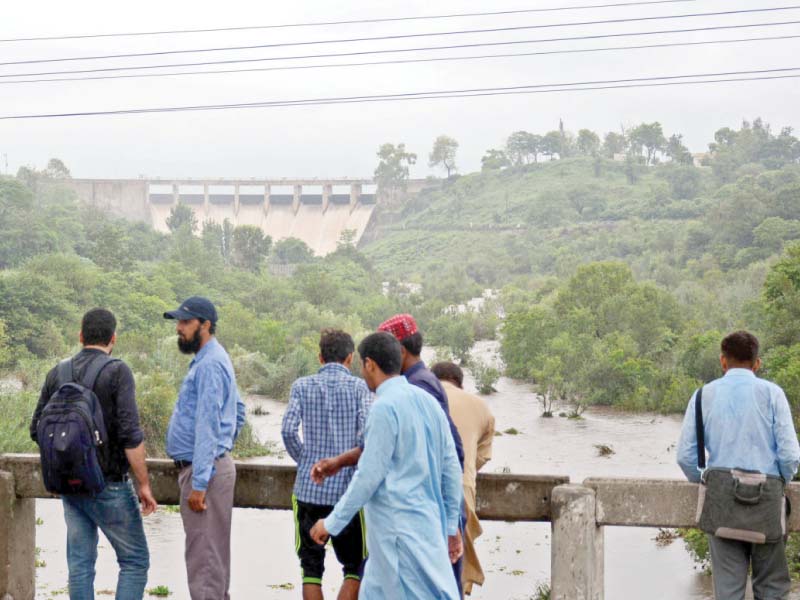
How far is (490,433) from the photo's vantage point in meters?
4.82

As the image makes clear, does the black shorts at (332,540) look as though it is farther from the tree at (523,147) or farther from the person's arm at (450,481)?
the tree at (523,147)

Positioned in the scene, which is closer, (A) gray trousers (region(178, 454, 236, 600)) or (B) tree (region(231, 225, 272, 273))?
(A) gray trousers (region(178, 454, 236, 600))

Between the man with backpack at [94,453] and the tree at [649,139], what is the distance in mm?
97193

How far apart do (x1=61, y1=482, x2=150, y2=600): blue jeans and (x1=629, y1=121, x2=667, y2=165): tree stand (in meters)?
97.2

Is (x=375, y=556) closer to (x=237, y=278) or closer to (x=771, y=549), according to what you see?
(x=771, y=549)

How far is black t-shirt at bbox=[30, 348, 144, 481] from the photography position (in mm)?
4234

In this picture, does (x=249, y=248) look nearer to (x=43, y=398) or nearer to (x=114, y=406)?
(x=43, y=398)

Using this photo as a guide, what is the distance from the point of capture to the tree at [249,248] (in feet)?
201

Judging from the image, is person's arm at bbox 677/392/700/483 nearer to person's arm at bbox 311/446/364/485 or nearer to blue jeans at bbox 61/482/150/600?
person's arm at bbox 311/446/364/485

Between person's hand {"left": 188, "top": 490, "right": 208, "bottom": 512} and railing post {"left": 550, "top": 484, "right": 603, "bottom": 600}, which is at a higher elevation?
person's hand {"left": 188, "top": 490, "right": 208, "bottom": 512}

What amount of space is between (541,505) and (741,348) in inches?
40.4

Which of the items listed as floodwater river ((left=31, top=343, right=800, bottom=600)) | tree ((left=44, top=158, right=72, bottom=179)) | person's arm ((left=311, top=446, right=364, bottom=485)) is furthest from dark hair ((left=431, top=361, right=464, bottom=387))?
tree ((left=44, top=158, right=72, bottom=179))

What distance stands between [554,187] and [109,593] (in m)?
83.6

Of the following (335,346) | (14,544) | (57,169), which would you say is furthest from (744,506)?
(57,169)
